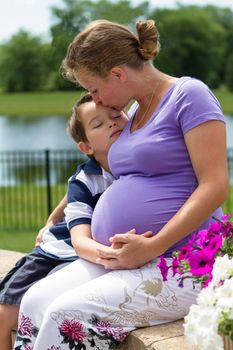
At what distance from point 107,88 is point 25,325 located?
933 mm

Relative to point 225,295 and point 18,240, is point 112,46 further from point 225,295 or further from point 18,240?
point 18,240

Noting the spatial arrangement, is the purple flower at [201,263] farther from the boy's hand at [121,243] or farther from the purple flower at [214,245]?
the boy's hand at [121,243]

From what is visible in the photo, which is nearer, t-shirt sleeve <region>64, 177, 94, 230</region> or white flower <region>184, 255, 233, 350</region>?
white flower <region>184, 255, 233, 350</region>

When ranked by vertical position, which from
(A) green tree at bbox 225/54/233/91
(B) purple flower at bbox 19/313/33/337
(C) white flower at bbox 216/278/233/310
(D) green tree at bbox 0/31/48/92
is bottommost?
(A) green tree at bbox 225/54/233/91

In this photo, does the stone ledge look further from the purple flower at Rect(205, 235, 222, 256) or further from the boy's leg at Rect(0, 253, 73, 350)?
the boy's leg at Rect(0, 253, 73, 350)

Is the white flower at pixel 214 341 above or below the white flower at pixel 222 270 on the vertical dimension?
below

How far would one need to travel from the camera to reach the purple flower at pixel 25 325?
8.50ft

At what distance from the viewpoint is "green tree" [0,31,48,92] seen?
28.7 meters

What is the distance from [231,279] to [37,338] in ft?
2.69

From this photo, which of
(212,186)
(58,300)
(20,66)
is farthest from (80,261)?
(20,66)

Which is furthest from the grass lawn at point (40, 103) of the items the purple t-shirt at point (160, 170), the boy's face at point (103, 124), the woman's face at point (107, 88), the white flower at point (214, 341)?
the white flower at point (214, 341)

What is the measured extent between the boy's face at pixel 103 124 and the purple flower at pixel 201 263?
34.3 inches

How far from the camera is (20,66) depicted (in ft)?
94.0

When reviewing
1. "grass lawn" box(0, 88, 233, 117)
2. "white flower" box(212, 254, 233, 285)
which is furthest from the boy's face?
"grass lawn" box(0, 88, 233, 117)
